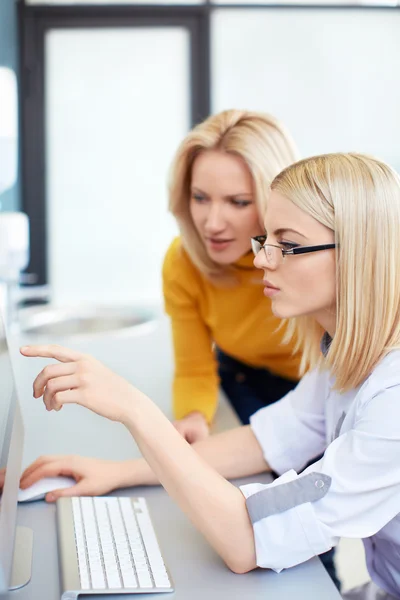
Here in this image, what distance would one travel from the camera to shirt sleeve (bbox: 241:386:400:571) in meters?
0.87

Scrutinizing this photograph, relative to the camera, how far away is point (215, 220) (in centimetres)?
149

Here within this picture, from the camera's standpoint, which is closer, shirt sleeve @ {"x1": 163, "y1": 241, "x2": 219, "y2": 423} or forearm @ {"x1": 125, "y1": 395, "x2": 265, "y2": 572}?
forearm @ {"x1": 125, "y1": 395, "x2": 265, "y2": 572}

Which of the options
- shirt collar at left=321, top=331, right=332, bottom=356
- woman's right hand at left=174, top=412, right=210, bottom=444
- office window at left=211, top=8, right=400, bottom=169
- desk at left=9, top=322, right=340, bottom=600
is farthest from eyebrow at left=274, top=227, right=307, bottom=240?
office window at left=211, top=8, right=400, bottom=169

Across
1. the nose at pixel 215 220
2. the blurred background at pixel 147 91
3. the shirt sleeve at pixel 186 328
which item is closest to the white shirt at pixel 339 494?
the nose at pixel 215 220

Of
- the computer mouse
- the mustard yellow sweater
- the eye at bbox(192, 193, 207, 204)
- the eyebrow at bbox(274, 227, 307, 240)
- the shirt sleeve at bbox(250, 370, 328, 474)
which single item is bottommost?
the computer mouse

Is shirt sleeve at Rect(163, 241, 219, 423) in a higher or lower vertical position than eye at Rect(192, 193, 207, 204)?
lower

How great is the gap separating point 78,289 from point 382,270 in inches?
127

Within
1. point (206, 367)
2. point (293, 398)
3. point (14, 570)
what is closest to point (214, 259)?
point (206, 367)

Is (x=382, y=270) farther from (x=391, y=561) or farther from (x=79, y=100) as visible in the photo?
(x=79, y=100)

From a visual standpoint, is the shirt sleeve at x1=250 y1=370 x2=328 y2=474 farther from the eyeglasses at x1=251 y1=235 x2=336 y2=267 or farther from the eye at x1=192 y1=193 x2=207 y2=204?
the eye at x1=192 y1=193 x2=207 y2=204

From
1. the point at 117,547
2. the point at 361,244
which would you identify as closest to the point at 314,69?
the point at 361,244

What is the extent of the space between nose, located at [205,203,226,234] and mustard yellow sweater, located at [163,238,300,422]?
0.15 m

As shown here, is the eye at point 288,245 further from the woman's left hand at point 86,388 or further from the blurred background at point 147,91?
the blurred background at point 147,91

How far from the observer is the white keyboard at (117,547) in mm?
849
